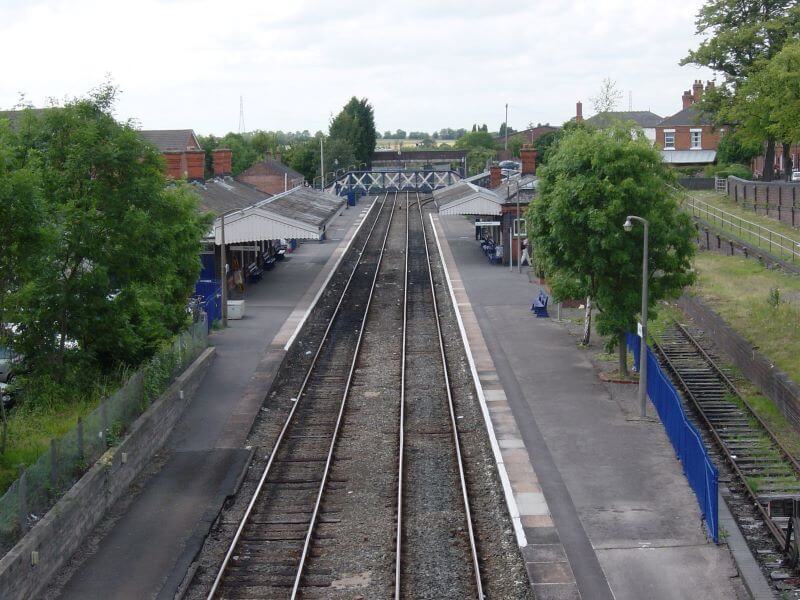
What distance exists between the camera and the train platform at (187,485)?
50.0 ft

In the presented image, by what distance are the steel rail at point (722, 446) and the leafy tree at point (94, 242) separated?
13.2 meters

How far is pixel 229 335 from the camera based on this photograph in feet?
111

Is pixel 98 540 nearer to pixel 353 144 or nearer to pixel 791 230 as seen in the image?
pixel 791 230

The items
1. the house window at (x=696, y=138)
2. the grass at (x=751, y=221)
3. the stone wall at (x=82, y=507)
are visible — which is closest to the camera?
the stone wall at (x=82, y=507)

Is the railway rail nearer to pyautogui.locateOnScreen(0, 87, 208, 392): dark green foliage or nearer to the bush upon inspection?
pyautogui.locateOnScreen(0, 87, 208, 392): dark green foliage

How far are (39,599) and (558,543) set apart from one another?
7.99 metres

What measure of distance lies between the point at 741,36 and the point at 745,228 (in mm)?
15134

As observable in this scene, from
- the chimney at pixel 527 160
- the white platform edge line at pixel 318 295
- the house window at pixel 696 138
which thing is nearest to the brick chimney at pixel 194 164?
the white platform edge line at pixel 318 295

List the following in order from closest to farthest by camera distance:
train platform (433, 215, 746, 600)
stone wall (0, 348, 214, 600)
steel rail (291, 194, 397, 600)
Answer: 1. stone wall (0, 348, 214, 600)
2. train platform (433, 215, 746, 600)
3. steel rail (291, 194, 397, 600)

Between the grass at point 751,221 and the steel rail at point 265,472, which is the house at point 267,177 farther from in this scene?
the steel rail at point 265,472

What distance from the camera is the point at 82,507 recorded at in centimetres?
1677

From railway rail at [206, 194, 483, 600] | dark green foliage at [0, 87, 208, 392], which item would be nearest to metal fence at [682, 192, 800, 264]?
railway rail at [206, 194, 483, 600]

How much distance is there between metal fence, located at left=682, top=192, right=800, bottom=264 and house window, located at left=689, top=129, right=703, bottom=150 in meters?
28.8

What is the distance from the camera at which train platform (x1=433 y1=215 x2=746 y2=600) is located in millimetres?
14805
